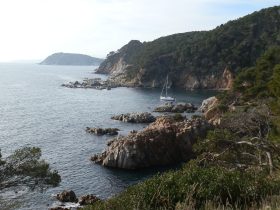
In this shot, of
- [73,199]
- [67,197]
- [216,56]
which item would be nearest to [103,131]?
[67,197]

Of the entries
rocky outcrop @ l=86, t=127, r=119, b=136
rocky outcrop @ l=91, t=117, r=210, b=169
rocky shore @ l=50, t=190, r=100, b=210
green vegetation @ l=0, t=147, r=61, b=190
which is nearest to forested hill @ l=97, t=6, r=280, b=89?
rocky outcrop @ l=86, t=127, r=119, b=136

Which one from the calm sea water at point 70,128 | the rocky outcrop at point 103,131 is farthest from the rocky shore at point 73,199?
the rocky outcrop at point 103,131

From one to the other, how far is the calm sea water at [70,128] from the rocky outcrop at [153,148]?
5.46 feet

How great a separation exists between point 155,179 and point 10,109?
8186cm

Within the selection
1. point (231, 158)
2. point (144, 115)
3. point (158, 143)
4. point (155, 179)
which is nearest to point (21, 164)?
point (231, 158)

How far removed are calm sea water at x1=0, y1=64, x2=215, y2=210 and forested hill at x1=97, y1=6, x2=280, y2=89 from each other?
975 centimetres

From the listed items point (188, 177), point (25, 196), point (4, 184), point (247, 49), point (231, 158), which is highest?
point (247, 49)

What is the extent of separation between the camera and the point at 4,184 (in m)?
24.2

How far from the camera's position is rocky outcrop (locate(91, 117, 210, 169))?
155 ft

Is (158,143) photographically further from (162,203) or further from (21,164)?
(162,203)

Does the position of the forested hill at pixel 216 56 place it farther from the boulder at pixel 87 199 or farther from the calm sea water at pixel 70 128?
the boulder at pixel 87 199

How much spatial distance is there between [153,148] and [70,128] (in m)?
23.0

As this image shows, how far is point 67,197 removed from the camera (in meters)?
36.6

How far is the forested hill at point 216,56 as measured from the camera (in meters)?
120
